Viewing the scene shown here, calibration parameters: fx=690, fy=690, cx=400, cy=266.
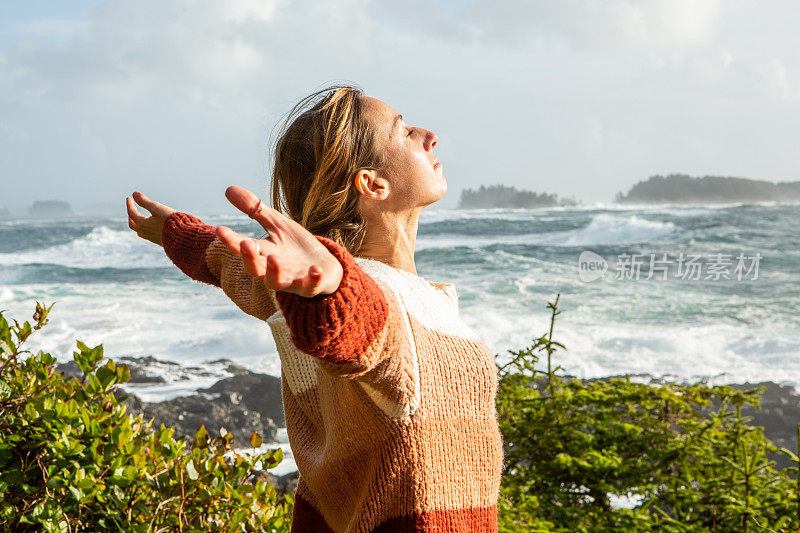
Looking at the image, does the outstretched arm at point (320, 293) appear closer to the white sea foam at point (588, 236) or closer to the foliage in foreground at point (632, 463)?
the foliage in foreground at point (632, 463)

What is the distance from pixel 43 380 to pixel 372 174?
1178 mm

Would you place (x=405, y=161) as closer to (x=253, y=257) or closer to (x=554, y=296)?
(x=253, y=257)

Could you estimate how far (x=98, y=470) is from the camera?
169 centimetres

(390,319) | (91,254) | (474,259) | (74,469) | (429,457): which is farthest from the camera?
(91,254)

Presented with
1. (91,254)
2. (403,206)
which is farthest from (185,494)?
(91,254)

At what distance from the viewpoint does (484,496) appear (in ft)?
4.35

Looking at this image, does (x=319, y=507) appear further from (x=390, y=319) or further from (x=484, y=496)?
(x=390, y=319)

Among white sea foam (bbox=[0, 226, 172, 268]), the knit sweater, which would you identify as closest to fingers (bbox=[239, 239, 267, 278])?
the knit sweater

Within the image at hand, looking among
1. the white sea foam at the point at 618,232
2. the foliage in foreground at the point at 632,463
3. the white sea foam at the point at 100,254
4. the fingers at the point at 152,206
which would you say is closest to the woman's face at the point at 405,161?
the fingers at the point at 152,206

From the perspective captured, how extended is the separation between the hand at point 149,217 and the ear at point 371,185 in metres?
0.54

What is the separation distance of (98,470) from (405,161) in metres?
1.06

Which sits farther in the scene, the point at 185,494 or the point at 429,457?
the point at 185,494

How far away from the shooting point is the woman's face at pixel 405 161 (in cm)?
145

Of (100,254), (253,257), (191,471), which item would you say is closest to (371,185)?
(253,257)
